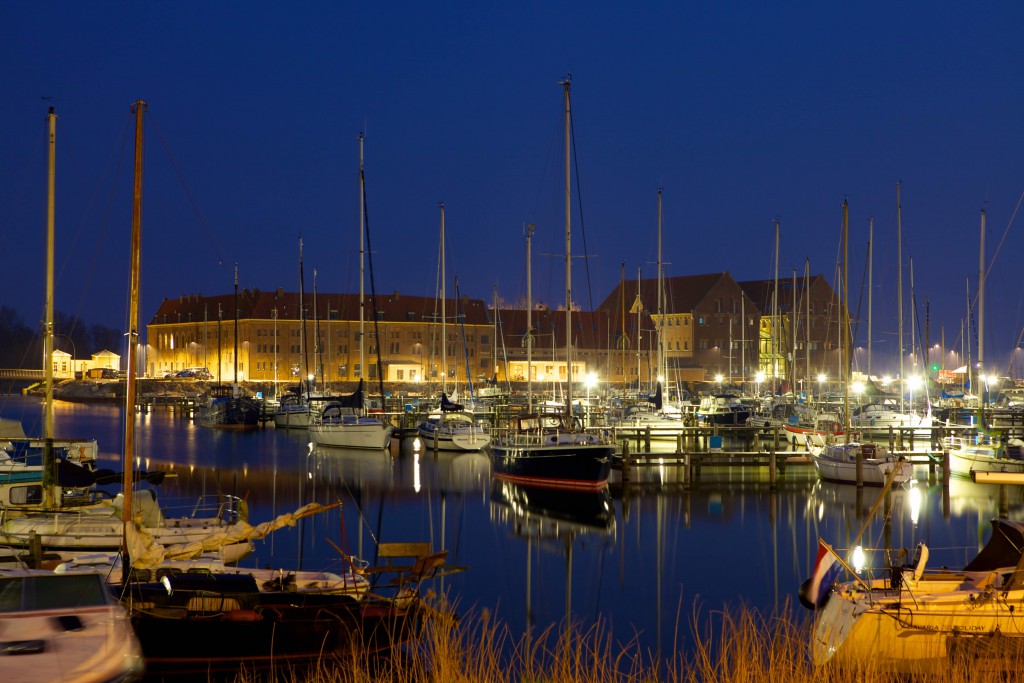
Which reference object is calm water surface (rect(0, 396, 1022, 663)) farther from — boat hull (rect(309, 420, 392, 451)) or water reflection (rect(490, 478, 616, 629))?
boat hull (rect(309, 420, 392, 451))

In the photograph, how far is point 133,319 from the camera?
16953 mm

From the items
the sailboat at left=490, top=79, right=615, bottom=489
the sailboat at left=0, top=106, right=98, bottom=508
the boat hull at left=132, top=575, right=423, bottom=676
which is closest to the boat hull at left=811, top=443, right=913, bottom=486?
the sailboat at left=490, top=79, right=615, bottom=489

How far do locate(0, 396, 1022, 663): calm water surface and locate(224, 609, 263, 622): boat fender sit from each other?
1480mm

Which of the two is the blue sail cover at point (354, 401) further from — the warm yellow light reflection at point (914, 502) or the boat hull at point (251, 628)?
the boat hull at point (251, 628)

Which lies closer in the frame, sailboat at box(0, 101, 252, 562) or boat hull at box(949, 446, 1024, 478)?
sailboat at box(0, 101, 252, 562)

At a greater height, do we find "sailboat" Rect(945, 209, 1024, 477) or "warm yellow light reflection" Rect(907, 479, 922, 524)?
"sailboat" Rect(945, 209, 1024, 477)

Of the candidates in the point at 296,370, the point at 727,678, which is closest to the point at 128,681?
the point at 727,678

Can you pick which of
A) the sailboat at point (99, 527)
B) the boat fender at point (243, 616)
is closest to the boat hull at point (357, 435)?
the sailboat at point (99, 527)

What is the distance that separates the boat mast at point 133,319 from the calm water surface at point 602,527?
11.1ft

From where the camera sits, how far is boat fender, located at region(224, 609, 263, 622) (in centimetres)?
1396

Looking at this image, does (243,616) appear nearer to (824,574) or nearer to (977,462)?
(824,574)

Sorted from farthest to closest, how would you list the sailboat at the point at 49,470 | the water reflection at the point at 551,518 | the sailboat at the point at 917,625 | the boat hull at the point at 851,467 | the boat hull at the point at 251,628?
the boat hull at the point at 851,467, the water reflection at the point at 551,518, the sailboat at the point at 49,470, the boat hull at the point at 251,628, the sailboat at the point at 917,625

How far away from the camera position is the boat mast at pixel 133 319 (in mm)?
16203

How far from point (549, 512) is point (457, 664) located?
20.5 m
